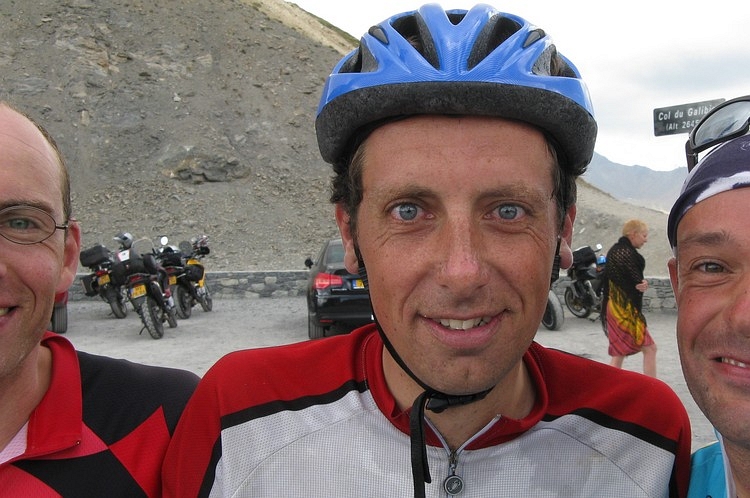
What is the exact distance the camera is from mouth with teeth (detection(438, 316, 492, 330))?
157 cm

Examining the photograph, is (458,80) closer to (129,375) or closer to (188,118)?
(129,375)

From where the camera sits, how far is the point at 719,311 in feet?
5.30

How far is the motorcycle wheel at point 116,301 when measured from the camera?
12.2 metres

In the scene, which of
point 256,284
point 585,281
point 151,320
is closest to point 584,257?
point 585,281

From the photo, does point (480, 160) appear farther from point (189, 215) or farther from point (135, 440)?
point (189, 215)

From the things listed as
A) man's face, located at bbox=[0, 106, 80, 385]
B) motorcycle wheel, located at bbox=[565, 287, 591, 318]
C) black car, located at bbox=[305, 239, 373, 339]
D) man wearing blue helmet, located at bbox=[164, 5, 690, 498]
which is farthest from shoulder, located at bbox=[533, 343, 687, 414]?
motorcycle wheel, located at bbox=[565, 287, 591, 318]

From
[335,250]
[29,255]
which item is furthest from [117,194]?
[29,255]

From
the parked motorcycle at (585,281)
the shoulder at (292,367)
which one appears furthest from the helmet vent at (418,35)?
the parked motorcycle at (585,281)

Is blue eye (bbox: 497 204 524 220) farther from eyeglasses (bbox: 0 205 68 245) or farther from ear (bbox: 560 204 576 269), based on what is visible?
eyeglasses (bbox: 0 205 68 245)

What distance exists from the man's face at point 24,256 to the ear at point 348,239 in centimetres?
91

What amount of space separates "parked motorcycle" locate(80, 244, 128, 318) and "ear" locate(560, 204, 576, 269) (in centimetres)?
1122

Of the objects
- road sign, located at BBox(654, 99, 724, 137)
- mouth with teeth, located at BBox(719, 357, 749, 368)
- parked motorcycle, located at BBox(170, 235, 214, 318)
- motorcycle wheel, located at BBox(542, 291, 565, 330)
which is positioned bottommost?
motorcycle wheel, located at BBox(542, 291, 565, 330)

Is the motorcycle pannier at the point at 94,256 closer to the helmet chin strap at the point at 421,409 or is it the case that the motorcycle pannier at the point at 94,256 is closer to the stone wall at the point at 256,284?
the stone wall at the point at 256,284

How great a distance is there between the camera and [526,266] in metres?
1.61
